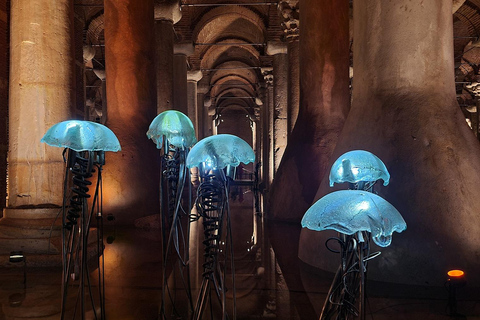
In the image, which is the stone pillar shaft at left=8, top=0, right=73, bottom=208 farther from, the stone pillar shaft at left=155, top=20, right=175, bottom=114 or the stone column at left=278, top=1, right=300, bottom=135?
the stone column at left=278, top=1, right=300, bottom=135

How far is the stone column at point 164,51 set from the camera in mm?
11117

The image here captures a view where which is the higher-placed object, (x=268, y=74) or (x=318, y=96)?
(x=268, y=74)

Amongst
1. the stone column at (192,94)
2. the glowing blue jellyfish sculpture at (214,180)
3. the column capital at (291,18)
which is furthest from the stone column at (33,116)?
the stone column at (192,94)

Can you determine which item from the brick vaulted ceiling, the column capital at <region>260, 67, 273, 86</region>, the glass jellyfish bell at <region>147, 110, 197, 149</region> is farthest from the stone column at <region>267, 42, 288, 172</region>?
the glass jellyfish bell at <region>147, 110, 197, 149</region>

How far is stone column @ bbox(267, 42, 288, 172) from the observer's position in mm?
13680

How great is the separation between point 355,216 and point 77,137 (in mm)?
1983

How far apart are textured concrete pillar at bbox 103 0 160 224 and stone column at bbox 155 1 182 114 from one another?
7.64 ft

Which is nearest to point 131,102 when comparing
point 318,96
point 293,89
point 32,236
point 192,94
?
point 318,96

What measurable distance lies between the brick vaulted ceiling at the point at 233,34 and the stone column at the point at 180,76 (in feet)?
1.41

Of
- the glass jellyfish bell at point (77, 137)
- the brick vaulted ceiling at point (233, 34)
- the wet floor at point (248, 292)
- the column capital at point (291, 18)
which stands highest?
the brick vaulted ceiling at point (233, 34)

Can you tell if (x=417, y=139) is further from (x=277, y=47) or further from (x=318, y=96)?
(x=277, y=47)

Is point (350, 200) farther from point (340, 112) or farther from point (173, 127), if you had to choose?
point (340, 112)

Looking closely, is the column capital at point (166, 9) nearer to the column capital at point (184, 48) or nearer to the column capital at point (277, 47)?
the column capital at point (184, 48)

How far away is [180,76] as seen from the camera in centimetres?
1480
